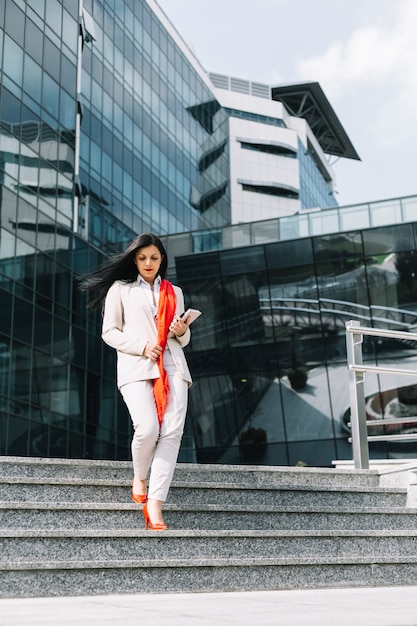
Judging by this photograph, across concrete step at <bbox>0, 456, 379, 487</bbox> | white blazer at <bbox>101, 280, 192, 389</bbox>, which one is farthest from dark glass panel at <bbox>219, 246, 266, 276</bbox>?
white blazer at <bbox>101, 280, 192, 389</bbox>

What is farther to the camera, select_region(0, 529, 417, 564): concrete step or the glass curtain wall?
the glass curtain wall

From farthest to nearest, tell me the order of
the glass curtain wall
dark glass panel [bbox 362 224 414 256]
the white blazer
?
dark glass panel [bbox 362 224 414 256] < the glass curtain wall < the white blazer

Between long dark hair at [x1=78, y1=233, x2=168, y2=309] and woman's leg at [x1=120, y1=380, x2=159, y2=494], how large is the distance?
0.85 m

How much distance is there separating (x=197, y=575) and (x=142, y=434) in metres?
0.99

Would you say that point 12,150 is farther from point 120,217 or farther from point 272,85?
point 272,85

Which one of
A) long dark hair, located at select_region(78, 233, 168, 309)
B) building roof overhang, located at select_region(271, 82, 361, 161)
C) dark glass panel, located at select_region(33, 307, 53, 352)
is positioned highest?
building roof overhang, located at select_region(271, 82, 361, 161)

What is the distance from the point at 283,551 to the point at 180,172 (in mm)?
39505

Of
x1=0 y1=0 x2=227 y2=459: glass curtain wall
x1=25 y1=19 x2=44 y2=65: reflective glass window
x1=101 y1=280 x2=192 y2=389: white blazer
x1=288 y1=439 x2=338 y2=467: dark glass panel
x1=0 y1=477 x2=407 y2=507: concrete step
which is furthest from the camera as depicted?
x1=288 y1=439 x2=338 y2=467: dark glass panel

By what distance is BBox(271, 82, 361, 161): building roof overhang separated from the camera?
71.4 m

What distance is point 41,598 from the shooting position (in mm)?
3492

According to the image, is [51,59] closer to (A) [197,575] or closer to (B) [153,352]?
(B) [153,352]

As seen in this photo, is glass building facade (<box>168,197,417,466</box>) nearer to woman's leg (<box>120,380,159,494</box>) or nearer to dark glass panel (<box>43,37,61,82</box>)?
dark glass panel (<box>43,37,61,82</box>)

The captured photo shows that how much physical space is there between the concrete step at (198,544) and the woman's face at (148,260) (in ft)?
6.05

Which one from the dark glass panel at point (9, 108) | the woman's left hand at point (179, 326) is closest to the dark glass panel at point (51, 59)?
the dark glass panel at point (9, 108)
